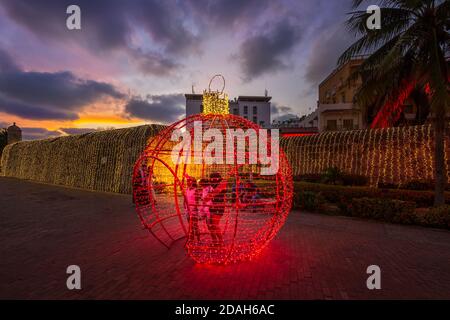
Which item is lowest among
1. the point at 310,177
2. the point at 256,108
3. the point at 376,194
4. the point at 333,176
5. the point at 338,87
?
→ the point at 376,194

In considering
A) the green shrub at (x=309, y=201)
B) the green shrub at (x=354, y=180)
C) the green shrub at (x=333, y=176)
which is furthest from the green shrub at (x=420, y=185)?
the green shrub at (x=309, y=201)

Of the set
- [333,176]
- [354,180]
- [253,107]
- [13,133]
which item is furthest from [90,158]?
[253,107]

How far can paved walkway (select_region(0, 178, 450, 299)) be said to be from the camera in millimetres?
3895

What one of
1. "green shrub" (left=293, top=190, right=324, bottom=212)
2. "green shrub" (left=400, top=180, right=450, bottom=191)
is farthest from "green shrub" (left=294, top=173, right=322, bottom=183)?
"green shrub" (left=293, top=190, right=324, bottom=212)

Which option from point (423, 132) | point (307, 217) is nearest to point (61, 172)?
point (307, 217)

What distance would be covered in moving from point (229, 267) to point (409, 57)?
33.0ft

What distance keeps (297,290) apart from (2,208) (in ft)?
41.5

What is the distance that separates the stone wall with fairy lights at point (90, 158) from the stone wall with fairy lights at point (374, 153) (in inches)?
368

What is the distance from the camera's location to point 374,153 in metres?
13.1

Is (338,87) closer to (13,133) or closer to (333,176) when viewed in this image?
(333,176)

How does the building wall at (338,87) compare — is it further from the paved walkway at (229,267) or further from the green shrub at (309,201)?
the paved walkway at (229,267)

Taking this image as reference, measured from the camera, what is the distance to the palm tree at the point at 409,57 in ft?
26.9
